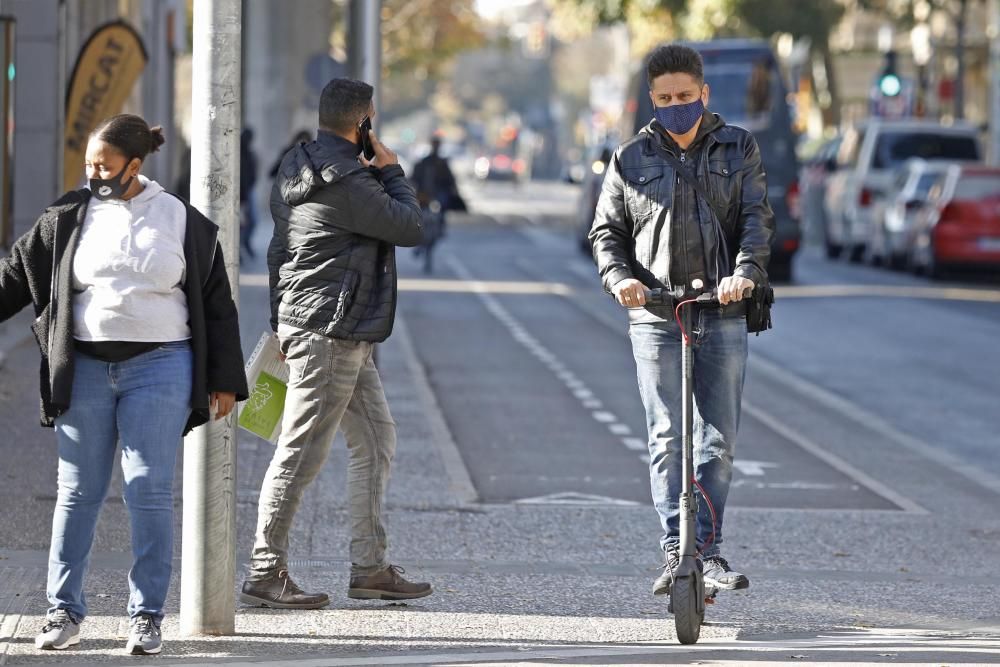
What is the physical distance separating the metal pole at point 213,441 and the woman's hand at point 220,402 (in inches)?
7.1

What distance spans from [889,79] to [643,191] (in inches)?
1140

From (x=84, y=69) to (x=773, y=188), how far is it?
14.1 m

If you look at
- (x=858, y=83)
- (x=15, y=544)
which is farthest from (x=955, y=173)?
(x=858, y=83)

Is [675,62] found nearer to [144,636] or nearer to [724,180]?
[724,180]

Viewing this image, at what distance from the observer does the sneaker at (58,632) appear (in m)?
6.12

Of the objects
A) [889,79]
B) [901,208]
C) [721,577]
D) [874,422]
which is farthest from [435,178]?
[721,577]

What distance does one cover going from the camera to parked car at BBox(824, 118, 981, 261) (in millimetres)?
32719

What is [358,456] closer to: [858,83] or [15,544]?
[15,544]

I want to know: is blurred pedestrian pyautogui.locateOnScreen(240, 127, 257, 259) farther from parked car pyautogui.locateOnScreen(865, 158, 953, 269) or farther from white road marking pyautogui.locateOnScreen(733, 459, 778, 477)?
white road marking pyautogui.locateOnScreen(733, 459, 778, 477)

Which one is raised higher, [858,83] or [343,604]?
[858,83]

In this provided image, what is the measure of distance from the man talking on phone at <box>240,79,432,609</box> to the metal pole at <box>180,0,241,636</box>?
39cm

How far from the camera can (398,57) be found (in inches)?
2554

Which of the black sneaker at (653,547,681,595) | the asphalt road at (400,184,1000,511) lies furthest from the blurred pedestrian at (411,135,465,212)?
the black sneaker at (653,547,681,595)

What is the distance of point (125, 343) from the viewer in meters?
6.00
